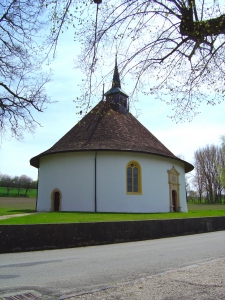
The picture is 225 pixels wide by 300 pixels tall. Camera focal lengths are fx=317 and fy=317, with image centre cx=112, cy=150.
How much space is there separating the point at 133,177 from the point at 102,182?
2.62 meters

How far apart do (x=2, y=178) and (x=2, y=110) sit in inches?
2626

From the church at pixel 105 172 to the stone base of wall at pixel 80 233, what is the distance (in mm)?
8955

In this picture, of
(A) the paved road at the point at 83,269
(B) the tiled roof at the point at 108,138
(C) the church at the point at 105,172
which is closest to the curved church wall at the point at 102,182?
(C) the church at the point at 105,172

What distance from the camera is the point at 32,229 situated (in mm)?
10172

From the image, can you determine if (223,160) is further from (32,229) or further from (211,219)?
(32,229)

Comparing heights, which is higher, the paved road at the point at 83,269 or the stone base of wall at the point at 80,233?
the stone base of wall at the point at 80,233

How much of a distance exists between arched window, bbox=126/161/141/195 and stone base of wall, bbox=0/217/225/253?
29.9 ft

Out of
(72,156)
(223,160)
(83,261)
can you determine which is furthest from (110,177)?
(223,160)

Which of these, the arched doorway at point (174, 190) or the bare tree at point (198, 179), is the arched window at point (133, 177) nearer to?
the arched doorway at point (174, 190)

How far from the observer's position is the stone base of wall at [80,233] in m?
9.81

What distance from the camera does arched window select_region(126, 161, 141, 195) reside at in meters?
24.7

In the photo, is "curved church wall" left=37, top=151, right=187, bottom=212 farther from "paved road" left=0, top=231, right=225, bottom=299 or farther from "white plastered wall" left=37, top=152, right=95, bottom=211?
"paved road" left=0, top=231, right=225, bottom=299

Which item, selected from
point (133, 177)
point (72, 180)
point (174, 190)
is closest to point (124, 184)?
point (133, 177)

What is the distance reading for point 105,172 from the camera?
24.0m
